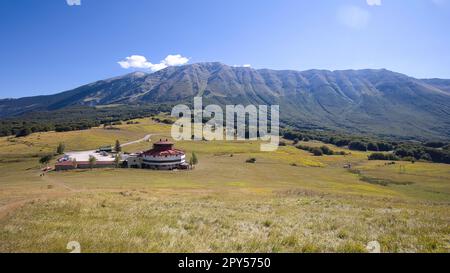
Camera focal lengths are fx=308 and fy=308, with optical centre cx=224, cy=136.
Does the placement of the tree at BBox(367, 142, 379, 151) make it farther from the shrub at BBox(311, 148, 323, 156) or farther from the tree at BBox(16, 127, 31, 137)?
the tree at BBox(16, 127, 31, 137)

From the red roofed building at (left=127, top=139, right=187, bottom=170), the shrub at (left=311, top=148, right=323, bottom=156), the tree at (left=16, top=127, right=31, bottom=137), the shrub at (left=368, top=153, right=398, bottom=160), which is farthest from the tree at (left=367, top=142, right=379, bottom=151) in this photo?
the tree at (left=16, top=127, right=31, bottom=137)

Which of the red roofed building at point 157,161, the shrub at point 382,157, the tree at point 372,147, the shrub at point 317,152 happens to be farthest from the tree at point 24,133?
the tree at point 372,147

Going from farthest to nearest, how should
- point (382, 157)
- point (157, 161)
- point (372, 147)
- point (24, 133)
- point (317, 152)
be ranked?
point (372, 147) → point (317, 152) → point (24, 133) → point (382, 157) → point (157, 161)

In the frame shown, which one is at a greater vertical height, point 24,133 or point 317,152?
point 24,133

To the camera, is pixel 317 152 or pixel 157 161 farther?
pixel 317 152

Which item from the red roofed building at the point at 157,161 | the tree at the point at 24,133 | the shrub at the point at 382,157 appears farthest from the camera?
the tree at the point at 24,133

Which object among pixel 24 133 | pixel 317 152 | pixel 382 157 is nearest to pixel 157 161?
Answer: pixel 317 152

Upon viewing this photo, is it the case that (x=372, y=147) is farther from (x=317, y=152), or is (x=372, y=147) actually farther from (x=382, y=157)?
(x=317, y=152)

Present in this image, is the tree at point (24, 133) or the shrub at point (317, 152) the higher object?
the tree at point (24, 133)

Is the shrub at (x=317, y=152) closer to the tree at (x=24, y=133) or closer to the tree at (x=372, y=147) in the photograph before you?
the tree at (x=372, y=147)

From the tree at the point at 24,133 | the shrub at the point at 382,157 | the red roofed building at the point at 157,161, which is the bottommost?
the shrub at the point at 382,157

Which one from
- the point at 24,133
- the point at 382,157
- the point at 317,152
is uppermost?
the point at 24,133

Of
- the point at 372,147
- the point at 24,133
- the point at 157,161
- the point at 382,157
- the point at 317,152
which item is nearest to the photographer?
the point at 157,161
